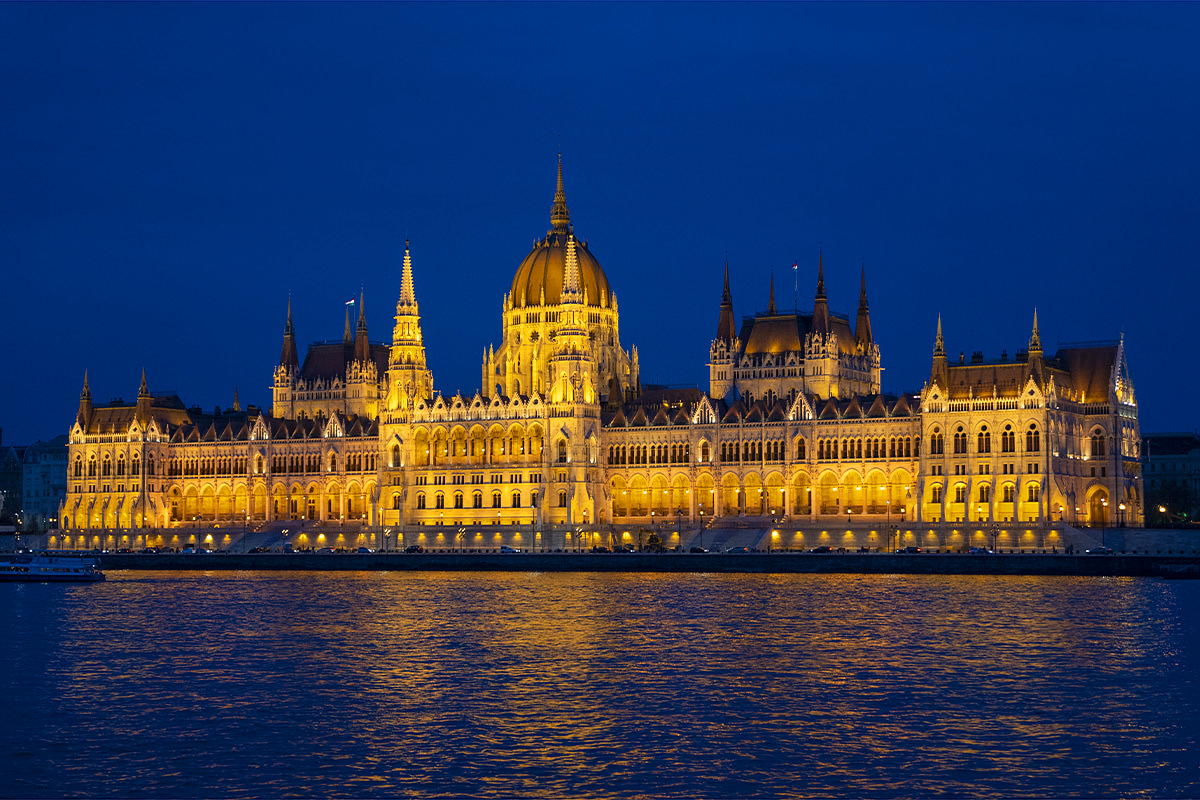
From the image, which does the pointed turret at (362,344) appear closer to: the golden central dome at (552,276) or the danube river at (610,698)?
the golden central dome at (552,276)

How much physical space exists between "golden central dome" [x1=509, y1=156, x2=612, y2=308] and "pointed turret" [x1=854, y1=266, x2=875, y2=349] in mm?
25847

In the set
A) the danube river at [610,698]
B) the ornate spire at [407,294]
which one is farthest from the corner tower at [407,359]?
the danube river at [610,698]

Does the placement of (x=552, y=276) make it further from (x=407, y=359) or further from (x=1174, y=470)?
(x=1174, y=470)

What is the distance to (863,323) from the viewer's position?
172000 millimetres

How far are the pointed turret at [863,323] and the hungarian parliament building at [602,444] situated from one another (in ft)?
0.85

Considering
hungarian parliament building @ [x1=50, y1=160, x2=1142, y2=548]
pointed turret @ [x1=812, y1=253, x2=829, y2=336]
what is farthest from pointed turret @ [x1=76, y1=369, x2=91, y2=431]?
pointed turret @ [x1=812, y1=253, x2=829, y2=336]

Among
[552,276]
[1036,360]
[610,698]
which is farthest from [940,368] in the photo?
[610,698]

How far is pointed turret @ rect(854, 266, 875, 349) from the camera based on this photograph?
17162 cm

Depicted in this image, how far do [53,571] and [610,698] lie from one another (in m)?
83.7

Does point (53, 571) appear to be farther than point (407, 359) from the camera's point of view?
No

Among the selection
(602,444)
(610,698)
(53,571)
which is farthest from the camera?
(602,444)

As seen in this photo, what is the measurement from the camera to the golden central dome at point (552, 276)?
176750 mm

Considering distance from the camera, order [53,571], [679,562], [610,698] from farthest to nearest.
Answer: [679,562], [53,571], [610,698]

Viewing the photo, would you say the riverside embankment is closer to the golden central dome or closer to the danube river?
the danube river
